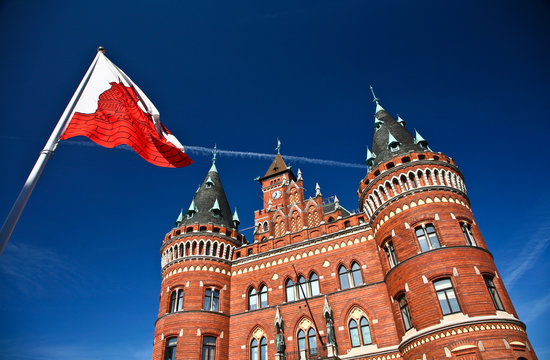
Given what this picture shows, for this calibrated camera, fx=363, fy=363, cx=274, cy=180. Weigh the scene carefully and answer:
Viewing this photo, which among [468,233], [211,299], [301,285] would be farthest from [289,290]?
[468,233]

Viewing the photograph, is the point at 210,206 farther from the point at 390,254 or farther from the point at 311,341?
the point at 390,254

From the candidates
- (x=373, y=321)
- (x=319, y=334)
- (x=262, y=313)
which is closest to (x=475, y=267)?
(x=373, y=321)

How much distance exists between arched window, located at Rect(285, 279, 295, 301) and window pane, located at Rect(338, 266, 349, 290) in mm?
4205

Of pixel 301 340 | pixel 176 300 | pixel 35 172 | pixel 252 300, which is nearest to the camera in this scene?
pixel 35 172

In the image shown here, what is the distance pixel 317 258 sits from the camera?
30.2m

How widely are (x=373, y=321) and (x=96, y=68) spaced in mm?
22909

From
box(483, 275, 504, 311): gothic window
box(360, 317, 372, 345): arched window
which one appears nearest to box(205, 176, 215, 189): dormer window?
box(360, 317, 372, 345): arched window

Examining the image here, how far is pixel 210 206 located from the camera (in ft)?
122

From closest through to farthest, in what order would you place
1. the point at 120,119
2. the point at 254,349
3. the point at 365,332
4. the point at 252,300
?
the point at 120,119 < the point at 365,332 < the point at 254,349 < the point at 252,300

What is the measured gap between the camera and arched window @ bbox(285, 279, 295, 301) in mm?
29844

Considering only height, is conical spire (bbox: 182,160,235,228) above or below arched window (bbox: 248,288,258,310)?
above

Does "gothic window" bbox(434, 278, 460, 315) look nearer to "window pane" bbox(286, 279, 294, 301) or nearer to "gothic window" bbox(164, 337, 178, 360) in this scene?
"window pane" bbox(286, 279, 294, 301)

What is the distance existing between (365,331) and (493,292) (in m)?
8.65

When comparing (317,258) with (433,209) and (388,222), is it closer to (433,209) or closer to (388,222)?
(388,222)
